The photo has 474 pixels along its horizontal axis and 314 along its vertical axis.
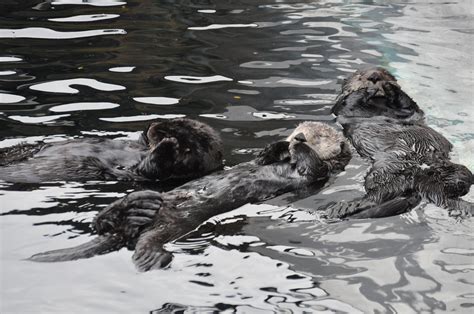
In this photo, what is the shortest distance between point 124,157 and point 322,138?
151cm

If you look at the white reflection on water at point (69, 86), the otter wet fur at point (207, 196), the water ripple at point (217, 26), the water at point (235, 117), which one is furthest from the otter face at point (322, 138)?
the water ripple at point (217, 26)

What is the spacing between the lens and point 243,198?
15.7ft

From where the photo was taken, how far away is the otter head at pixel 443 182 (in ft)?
15.4

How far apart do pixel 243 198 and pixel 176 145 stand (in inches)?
26.0

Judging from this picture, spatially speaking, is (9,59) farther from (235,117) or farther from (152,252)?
(152,252)

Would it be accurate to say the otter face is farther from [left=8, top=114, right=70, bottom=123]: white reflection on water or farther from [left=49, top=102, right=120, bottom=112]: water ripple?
[left=8, top=114, right=70, bottom=123]: white reflection on water

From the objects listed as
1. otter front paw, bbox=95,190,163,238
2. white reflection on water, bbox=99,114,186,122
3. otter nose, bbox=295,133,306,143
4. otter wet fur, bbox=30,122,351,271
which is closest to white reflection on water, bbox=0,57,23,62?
white reflection on water, bbox=99,114,186,122

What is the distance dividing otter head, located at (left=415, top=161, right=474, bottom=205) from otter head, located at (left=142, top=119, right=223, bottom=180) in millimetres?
1412

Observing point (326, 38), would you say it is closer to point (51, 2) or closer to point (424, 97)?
point (424, 97)

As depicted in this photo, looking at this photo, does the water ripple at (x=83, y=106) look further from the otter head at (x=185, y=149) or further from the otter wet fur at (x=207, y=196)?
the otter wet fur at (x=207, y=196)

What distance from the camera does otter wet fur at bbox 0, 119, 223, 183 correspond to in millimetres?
4980

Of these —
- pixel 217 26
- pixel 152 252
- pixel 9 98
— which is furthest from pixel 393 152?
pixel 217 26

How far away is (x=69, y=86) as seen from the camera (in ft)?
22.6

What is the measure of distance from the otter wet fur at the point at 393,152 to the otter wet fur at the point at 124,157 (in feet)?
3.64
